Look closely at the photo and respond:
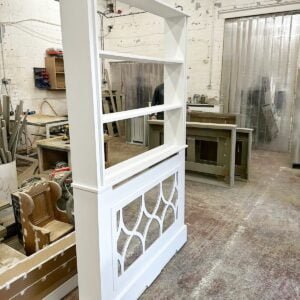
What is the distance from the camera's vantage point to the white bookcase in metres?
1.30

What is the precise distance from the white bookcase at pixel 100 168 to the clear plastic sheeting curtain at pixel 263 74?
3892 millimetres

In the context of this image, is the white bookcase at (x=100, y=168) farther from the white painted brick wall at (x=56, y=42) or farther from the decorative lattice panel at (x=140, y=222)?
the white painted brick wall at (x=56, y=42)

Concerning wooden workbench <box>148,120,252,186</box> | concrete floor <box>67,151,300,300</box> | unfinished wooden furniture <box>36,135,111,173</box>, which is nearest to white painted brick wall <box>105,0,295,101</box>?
wooden workbench <box>148,120,252,186</box>

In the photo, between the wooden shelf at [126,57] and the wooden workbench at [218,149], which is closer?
the wooden shelf at [126,57]

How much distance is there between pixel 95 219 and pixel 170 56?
135cm

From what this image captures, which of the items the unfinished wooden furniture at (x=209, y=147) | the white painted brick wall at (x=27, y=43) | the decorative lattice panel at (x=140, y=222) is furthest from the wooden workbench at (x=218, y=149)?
the white painted brick wall at (x=27, y=43)

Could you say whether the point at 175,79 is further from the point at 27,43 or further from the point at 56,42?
the point at 56,42

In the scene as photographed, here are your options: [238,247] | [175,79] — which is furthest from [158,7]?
[238,247]

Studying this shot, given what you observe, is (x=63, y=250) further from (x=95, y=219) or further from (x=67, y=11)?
(x=67, y=11)

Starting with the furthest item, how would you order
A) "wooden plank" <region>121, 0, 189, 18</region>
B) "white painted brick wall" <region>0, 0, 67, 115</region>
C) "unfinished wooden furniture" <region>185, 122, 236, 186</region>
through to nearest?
"white painted brick wall" <region>0, 0, 67, 115</region> → "unfinished wooden furniture" <region>185, 122, 236, 186</region> → "wooden plank" <region>121, 0, 189, 18</region>

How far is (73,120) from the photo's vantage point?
1399 mm

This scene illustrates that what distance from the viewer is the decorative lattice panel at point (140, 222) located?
173 cm

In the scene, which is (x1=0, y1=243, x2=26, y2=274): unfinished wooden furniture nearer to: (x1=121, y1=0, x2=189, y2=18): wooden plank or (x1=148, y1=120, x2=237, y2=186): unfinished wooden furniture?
(x1=121, y1=0, x2=189, y2=18): wooden plank

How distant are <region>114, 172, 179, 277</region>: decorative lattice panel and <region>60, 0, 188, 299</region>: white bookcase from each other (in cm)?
2
